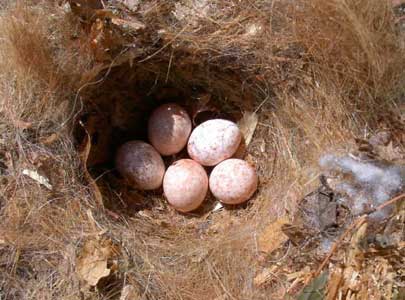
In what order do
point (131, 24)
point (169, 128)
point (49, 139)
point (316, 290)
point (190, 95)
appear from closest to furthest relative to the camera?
point (316, 290) → point (49, 139) → point (131, 24) → point (169, 128) → point (190, 95)

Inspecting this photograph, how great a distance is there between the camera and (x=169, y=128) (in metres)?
2.36

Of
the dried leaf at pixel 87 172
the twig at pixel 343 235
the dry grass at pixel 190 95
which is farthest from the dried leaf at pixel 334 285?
the dried leaf at pixel 87 172

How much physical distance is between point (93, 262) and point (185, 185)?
50 centimetres

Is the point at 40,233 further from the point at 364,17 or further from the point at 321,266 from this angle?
the point at 364,17

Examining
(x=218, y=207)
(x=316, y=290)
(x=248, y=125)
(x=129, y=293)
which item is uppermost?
(x=316, y=290)

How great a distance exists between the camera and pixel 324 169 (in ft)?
7.14

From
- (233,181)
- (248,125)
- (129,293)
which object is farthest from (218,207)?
(129,293)

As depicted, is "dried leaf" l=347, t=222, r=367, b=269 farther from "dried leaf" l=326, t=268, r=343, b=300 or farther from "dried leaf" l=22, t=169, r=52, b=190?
"dried leaf" l=22, t=169, r=52, b=190

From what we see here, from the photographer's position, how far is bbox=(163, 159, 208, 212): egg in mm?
2275

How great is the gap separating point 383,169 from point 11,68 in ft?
3.99

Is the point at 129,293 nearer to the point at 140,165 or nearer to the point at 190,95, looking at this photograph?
the point at 140,165

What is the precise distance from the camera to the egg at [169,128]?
236 cm

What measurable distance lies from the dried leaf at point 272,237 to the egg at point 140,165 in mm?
447

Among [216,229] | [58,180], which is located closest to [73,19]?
[58,180]
